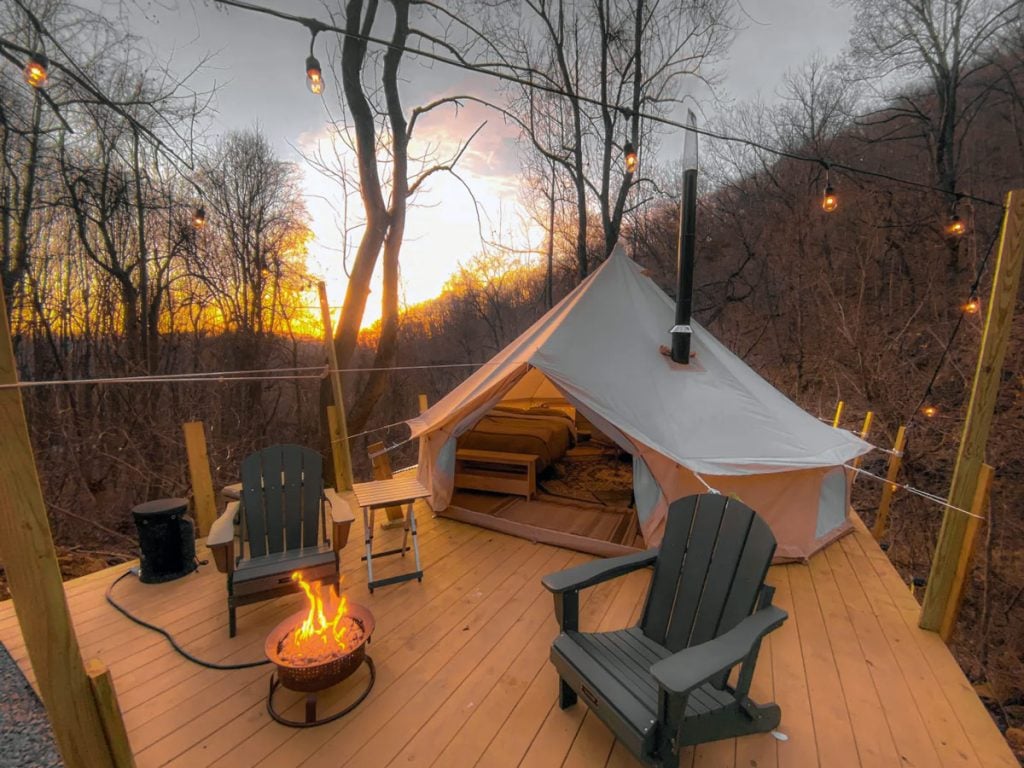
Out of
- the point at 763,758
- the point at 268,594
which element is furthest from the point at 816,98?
the point at 268,594

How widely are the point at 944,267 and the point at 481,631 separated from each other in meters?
12.4

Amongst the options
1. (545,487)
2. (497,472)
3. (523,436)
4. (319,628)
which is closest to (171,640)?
(319,628)

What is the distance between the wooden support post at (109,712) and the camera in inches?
54.2

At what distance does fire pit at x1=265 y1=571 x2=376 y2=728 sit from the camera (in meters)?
1.95

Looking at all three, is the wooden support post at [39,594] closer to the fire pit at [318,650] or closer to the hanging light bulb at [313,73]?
the fire pit at [318,650]

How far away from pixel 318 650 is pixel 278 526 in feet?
3.95

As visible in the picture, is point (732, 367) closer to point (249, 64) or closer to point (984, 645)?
point (984, 645)

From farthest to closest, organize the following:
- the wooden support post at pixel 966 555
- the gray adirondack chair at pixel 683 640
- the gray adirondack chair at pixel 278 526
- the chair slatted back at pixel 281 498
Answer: the chair slatted back at pixel 281 498 < the gray adirondack chair at pixel 278 526 < the wooden support post at pixel 966 555 < the gray adirondack chair at pixel 683 640

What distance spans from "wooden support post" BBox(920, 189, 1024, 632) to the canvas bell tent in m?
0.69

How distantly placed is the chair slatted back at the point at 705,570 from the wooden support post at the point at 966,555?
5.28 ft

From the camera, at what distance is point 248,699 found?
2121 millimetres

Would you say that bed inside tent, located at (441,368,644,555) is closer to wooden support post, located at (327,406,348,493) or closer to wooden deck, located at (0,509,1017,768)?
wooden deck, located at (0,509,1017,768)

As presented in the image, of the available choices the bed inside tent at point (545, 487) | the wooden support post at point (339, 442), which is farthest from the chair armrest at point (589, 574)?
the wooden support post at point (339, 442)

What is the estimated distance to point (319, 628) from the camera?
2.15 metres
